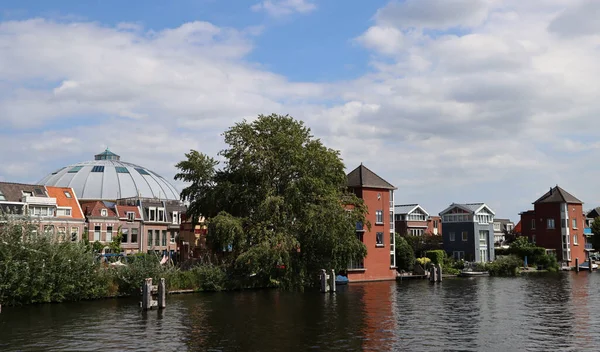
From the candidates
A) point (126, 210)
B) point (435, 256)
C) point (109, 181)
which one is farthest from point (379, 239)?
point (109, 181)

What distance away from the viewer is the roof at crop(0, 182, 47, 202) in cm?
8507

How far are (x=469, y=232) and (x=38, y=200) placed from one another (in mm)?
76233

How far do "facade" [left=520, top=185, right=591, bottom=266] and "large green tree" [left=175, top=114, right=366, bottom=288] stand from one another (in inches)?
2547

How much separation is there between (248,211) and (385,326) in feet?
100

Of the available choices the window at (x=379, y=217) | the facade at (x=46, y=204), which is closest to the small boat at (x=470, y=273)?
the window at (x=379, y=217)

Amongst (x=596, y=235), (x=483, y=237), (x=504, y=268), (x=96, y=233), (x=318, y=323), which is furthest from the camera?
(x=596, y=235)

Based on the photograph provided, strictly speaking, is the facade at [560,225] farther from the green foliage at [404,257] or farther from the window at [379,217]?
the window at [379,217]

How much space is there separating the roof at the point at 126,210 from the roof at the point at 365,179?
3963 cm

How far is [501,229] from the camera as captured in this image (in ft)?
538

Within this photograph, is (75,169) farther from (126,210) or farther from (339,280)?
(339,280)

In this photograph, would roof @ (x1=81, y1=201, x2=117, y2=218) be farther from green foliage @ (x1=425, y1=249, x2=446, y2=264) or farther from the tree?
the tree

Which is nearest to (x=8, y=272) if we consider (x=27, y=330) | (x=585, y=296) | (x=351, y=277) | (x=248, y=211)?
(x=27, y=330)

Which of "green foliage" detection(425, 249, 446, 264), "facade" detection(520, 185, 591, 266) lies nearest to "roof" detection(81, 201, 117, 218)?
"green foliage" detection(425, 249, 446, 264)

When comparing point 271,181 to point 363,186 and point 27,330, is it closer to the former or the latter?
point 363,186
